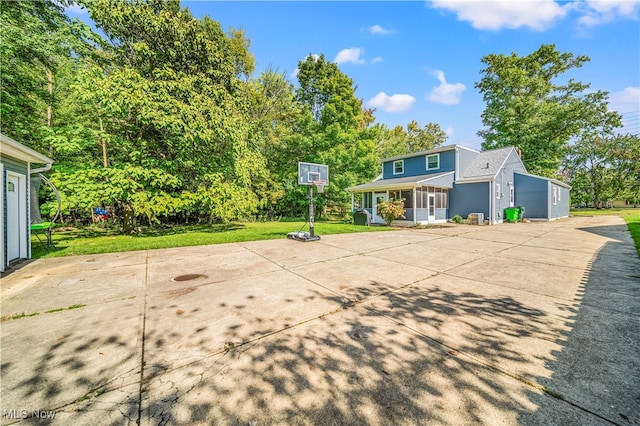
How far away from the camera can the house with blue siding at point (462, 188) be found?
54.7 feet

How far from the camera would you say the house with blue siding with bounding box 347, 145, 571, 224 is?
1667 cm

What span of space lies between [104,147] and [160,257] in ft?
32.8

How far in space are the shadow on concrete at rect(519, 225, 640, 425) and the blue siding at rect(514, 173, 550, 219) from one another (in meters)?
18.5

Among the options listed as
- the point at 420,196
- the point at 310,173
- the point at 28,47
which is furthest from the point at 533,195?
the point at 28,47

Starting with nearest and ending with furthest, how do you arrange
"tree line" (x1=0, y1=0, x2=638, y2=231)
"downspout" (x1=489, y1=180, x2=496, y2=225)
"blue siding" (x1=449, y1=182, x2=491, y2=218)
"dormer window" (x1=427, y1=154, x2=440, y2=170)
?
"tree line" (x1=0, y1=0, x2=638, y2=231), "downspout" (x1=489, y1=180, x2=496, y2=225), "blue siding" (x1=449, y1=182, x2=491, y2=218), "dormer window" (x1=427, y1=154, x2=440, y2=170)

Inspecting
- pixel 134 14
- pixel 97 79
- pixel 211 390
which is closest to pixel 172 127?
pixel 97 79

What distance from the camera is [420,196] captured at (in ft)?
54.4

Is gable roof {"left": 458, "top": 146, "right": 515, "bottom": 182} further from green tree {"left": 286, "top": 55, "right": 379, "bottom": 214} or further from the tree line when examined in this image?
the tree line

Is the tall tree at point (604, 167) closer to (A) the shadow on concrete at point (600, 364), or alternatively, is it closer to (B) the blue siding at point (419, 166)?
(B) the blue siding at point (419, 166)

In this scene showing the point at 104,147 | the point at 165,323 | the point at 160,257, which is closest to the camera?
the point at 165,323

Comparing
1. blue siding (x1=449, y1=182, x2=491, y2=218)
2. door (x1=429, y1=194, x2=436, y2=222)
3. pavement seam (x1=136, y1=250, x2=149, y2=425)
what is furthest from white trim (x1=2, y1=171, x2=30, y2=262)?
blue siding (x1=449, y1=182, x2=491, y2=218)

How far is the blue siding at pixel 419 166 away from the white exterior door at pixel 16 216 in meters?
20.4

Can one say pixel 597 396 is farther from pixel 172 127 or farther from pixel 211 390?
pixel 172 127

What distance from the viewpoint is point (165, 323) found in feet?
10.1
